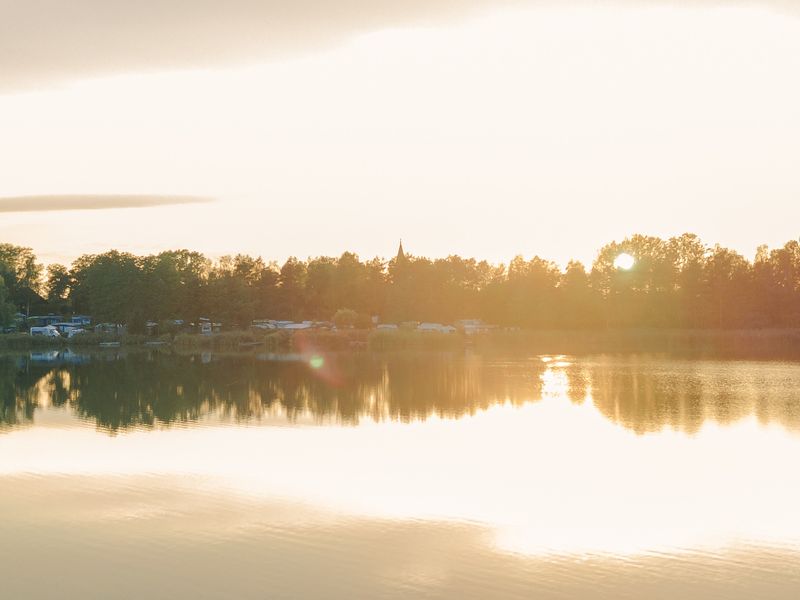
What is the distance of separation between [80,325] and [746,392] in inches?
4112

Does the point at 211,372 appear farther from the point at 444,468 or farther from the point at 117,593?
the point at 117,593

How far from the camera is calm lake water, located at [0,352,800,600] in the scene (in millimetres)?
14586

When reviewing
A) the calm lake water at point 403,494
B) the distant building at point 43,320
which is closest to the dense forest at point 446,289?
the distant building at point 43,320

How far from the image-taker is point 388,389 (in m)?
45.7

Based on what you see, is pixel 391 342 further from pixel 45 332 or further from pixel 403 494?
pixel 403 494

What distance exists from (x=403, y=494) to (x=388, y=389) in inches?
982

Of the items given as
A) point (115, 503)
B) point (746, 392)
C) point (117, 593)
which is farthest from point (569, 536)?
point (746, 392)

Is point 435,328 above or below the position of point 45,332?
below

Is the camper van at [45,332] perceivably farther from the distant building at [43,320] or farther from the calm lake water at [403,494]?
the calm lake water at [403,494]

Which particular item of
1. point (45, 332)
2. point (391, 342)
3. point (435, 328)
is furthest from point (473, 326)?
point (45, 332)

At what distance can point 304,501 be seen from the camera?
19969 millimetres

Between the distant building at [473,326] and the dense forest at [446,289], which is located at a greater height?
the dense forest at [446,289]

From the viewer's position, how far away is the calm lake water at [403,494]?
14.6 metres

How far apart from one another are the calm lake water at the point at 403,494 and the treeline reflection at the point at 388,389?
1.17ft
